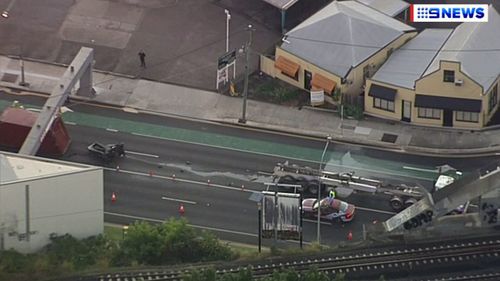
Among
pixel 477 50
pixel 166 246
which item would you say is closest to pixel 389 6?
pixel 477 50

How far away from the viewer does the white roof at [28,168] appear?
10575 cm

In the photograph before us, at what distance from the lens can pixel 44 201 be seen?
105 metres

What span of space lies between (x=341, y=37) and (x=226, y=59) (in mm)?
10392

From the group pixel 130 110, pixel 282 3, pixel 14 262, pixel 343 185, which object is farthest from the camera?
pixel 282 3

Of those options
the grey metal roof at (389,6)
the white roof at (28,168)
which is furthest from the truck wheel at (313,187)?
the grey metal roof at (389,6)

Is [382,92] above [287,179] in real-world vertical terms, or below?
above

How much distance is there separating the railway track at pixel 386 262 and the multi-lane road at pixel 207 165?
4.46 m

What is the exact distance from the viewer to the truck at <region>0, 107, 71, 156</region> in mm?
119688

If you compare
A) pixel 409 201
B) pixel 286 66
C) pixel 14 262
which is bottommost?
pixel 14 262

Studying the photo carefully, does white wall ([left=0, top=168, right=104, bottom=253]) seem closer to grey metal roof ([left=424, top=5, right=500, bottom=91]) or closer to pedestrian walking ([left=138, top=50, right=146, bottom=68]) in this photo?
pedestrian walking ([left=138, top=50, right=146, bottom=68])

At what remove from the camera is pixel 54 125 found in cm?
11994

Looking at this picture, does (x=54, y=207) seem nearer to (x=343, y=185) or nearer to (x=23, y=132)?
(x=23, y=132)

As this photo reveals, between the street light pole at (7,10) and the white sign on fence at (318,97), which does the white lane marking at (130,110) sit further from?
the street light pole at (7,10)

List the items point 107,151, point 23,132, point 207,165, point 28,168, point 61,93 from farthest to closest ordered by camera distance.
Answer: point 61,93 < point 207,165 < point 23,132 < point 107,151 < point 28,168
